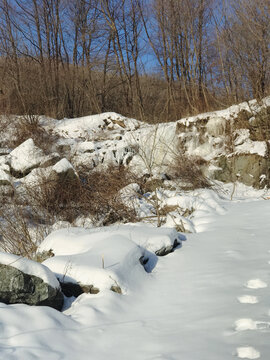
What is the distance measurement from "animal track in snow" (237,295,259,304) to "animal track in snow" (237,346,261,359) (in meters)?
0.55

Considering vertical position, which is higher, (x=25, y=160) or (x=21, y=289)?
(x=25, y=160)

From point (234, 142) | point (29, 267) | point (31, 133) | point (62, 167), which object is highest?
point (31, 133)

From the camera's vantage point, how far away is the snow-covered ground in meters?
1.78

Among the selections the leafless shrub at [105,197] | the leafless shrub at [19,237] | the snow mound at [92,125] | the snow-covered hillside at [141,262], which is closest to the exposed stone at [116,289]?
the snow-covered hillside at [141,262]

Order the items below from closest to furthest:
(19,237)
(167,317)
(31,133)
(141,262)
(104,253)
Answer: (167,317)
(104,253)
(141,262)
(19,237)
(31,133)

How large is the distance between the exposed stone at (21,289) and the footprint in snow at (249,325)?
1.24m

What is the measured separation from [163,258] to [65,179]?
3.50 meters

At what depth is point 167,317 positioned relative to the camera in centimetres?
223

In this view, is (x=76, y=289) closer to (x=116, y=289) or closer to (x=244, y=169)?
(x=116, y=289)

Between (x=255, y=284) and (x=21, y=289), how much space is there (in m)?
1.58

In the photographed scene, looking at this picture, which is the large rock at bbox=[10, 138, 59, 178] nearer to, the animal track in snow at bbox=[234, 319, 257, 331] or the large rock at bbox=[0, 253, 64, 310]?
the large rock at bbox=[0, 253, 64, 310]

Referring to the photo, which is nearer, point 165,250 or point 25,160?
point 165,250

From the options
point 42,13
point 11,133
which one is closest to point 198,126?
point 11,133

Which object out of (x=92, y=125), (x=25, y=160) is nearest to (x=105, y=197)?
(x=25, y=160)
